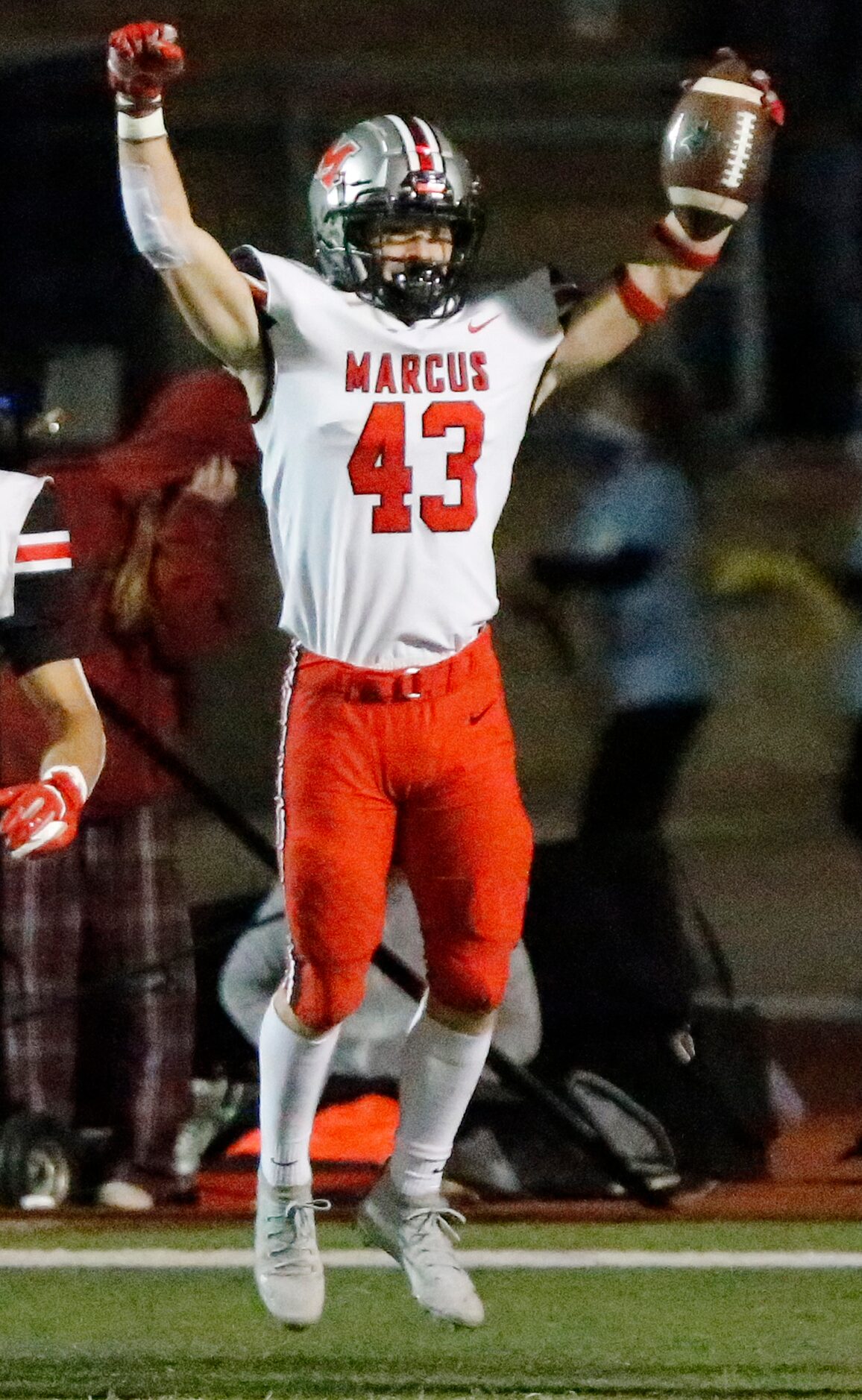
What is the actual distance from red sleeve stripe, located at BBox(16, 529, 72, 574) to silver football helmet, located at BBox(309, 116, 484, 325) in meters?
0.51

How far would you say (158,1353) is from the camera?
2881mm

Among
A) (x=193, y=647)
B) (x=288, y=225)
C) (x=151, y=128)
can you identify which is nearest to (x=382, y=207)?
(x=151, y=128)

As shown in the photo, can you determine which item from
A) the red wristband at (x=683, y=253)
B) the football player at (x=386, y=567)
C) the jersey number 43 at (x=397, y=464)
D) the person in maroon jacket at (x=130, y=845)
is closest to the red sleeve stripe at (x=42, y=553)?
the football player at (x=386, y=567)

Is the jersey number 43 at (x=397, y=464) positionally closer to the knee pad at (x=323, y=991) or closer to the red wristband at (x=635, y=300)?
the red wristband at (x=635, y=300)

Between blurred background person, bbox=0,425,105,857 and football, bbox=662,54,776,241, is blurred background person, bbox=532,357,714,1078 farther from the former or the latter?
blurred background person, bbox=0,425,105,857

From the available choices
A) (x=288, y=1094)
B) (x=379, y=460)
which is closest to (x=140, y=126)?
(x=379, y=460)

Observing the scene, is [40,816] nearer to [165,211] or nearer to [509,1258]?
[165,211]

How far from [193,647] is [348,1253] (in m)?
1.12

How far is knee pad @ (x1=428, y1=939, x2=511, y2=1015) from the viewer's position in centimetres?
282

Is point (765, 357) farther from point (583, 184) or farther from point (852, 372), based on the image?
point (583, 184)

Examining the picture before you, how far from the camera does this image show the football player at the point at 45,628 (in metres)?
2.79

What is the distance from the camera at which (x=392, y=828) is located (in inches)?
112

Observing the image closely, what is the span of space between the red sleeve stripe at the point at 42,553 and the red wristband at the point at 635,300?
815mm

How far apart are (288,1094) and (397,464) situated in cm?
85
